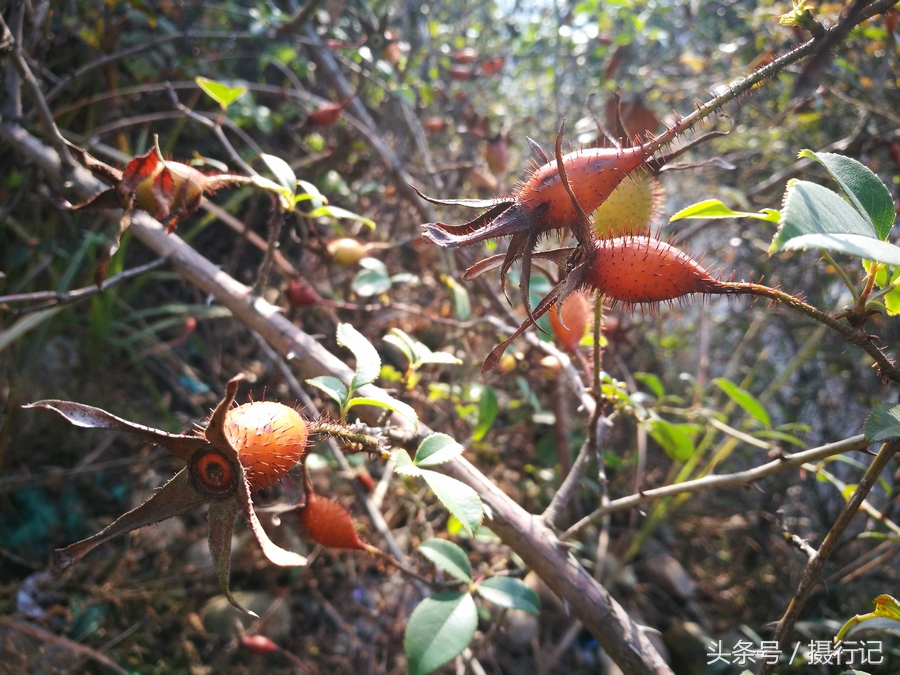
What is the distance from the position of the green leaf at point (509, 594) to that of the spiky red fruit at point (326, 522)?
0.85 feet

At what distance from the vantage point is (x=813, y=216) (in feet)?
1.66

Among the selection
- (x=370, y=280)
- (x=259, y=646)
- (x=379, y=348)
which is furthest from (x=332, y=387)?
(x=379, y=348)

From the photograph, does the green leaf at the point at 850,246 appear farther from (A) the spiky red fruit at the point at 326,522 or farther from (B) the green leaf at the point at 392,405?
(A) the spiky red fruit at the point at 326,522

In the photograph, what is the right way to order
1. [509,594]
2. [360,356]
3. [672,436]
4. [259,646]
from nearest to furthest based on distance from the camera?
1. [360,356]
2. [509,594]
3. [672,436]
4. [259,646]

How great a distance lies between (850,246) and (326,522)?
82 centimetres

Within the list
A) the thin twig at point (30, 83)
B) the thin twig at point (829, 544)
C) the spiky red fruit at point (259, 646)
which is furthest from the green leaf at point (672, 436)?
the thin twig at point (30, 83)

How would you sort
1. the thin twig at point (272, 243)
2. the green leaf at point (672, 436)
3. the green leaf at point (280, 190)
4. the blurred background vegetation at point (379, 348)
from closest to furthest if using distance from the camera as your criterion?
the green leaf at point (280, 190) < the thin twig at point (272, 243) < the green leaf at point (672, 436) < the blurred background vegetation at point (379, 348)

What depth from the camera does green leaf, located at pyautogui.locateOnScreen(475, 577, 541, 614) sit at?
920mm

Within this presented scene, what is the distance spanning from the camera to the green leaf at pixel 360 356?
790mm

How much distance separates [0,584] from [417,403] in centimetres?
149

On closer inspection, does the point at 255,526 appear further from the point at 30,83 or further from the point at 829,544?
the point at 30,83

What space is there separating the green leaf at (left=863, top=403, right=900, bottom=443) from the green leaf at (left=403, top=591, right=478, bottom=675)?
0.62 meters

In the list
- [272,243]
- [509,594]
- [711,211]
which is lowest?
[509,594]

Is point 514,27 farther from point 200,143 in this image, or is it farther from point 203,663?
point 203,663
